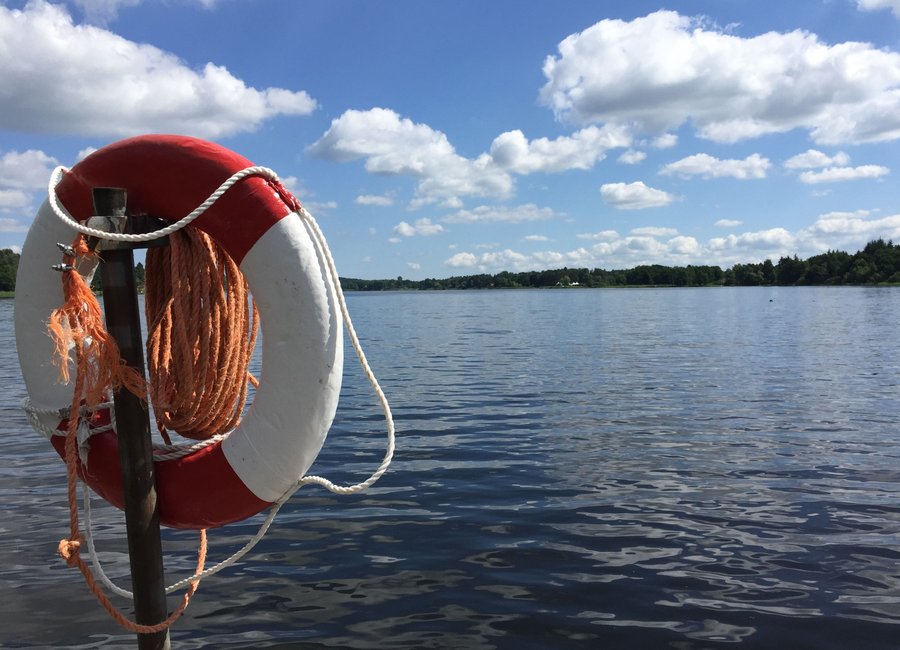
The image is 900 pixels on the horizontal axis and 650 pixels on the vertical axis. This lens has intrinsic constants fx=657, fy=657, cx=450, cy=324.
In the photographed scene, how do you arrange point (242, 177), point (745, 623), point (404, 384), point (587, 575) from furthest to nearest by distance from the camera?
point (404, 384) < point (587, 575) < point (745, 623) < point (242, 177)

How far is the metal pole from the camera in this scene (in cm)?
262

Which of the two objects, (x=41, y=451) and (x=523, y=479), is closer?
(x=523, y=479)

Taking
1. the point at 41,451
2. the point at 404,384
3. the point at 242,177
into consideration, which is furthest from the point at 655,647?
the point at 404,384

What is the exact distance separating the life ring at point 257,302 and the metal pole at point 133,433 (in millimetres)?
101

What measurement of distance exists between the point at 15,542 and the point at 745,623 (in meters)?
5.47

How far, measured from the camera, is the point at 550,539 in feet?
17.0

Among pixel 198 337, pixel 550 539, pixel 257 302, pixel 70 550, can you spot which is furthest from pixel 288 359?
Result: pixel 550 539

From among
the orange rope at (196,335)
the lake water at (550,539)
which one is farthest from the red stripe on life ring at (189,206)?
the lake water at (550,539)

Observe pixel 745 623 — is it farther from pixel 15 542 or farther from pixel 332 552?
pixel 15 542

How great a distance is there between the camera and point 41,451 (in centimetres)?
843

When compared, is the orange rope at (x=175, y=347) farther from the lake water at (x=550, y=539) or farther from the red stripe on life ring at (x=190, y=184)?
the lake water at (x=550, y=539)

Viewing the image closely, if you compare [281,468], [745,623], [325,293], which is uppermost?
[325,293]

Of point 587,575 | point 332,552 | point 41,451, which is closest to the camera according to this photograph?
point 587,575

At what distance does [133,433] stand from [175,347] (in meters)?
0.40
